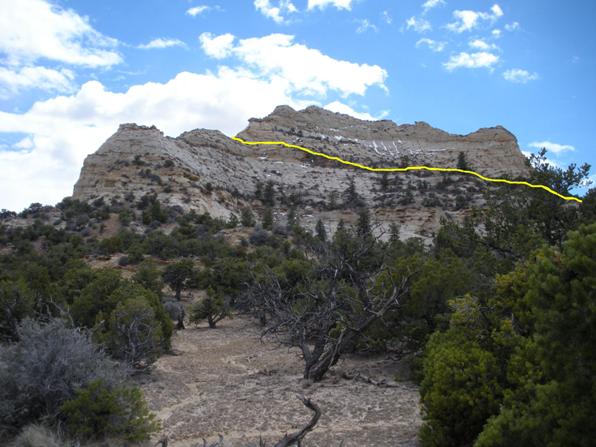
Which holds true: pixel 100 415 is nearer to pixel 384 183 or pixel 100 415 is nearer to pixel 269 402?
pixel 269 402

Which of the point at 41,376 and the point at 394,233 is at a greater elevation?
the point at 394,233

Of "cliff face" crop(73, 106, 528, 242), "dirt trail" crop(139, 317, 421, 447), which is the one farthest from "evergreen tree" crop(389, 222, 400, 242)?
"dirt trail" crop(139, 317, 421, 447)

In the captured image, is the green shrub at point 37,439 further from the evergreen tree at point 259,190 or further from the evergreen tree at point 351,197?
the evergreen tree at point 259,190

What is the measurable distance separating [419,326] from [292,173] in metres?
55.2

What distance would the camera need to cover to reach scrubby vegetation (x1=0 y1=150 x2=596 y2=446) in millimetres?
4055

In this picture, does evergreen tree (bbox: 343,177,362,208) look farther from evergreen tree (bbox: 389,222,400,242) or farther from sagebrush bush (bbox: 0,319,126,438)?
sagebrush bush (bbox: 0,319,126,438)

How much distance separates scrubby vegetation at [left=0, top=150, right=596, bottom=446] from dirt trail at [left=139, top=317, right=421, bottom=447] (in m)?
0.71

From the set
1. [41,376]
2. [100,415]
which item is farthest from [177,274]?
[100,415]

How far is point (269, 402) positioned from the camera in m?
9.66

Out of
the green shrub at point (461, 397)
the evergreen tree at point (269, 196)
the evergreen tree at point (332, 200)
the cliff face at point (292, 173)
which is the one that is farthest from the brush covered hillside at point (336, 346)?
the evergreen tree at point (269, 196)

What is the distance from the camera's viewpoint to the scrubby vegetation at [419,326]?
4.05 meters

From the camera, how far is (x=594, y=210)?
10828 mm

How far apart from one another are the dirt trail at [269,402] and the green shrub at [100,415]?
37.5 inches

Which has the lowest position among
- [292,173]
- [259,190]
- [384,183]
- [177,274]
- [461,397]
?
[461,397]
